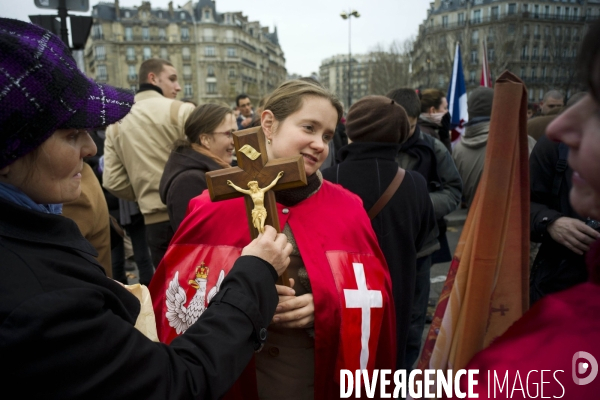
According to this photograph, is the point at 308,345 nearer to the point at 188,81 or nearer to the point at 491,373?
the point at 491,373

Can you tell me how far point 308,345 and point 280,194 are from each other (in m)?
0.68

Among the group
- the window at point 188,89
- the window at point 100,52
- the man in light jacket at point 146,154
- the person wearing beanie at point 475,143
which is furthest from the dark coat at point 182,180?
the window at point 100,52

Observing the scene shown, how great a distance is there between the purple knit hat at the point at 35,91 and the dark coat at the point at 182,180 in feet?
5.78

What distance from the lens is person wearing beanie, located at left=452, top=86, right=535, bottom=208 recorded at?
13.5 feet

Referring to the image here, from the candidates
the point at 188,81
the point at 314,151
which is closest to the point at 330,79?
the point at 188,81

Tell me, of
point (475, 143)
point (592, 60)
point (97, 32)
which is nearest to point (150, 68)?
point (475, 143)

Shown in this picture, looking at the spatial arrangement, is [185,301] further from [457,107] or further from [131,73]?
[131,73]

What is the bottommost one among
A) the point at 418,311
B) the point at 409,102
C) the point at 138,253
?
the point at 418,311

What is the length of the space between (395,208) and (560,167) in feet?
3.23

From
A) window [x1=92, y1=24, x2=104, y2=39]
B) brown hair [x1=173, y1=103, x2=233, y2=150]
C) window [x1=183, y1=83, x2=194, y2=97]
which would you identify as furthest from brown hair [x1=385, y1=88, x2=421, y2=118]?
window [x1=92, y1=24, x2=104, y2=39]

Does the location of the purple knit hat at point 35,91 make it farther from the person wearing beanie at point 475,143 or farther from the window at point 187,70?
the window at point 187,70

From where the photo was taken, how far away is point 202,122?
3238mm

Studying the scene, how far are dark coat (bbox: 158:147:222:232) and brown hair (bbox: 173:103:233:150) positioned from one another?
13cm

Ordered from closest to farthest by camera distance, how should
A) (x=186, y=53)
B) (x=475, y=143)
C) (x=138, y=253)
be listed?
(x=475, y=143)
(x=138, y=253)
(x=186, y=53)
